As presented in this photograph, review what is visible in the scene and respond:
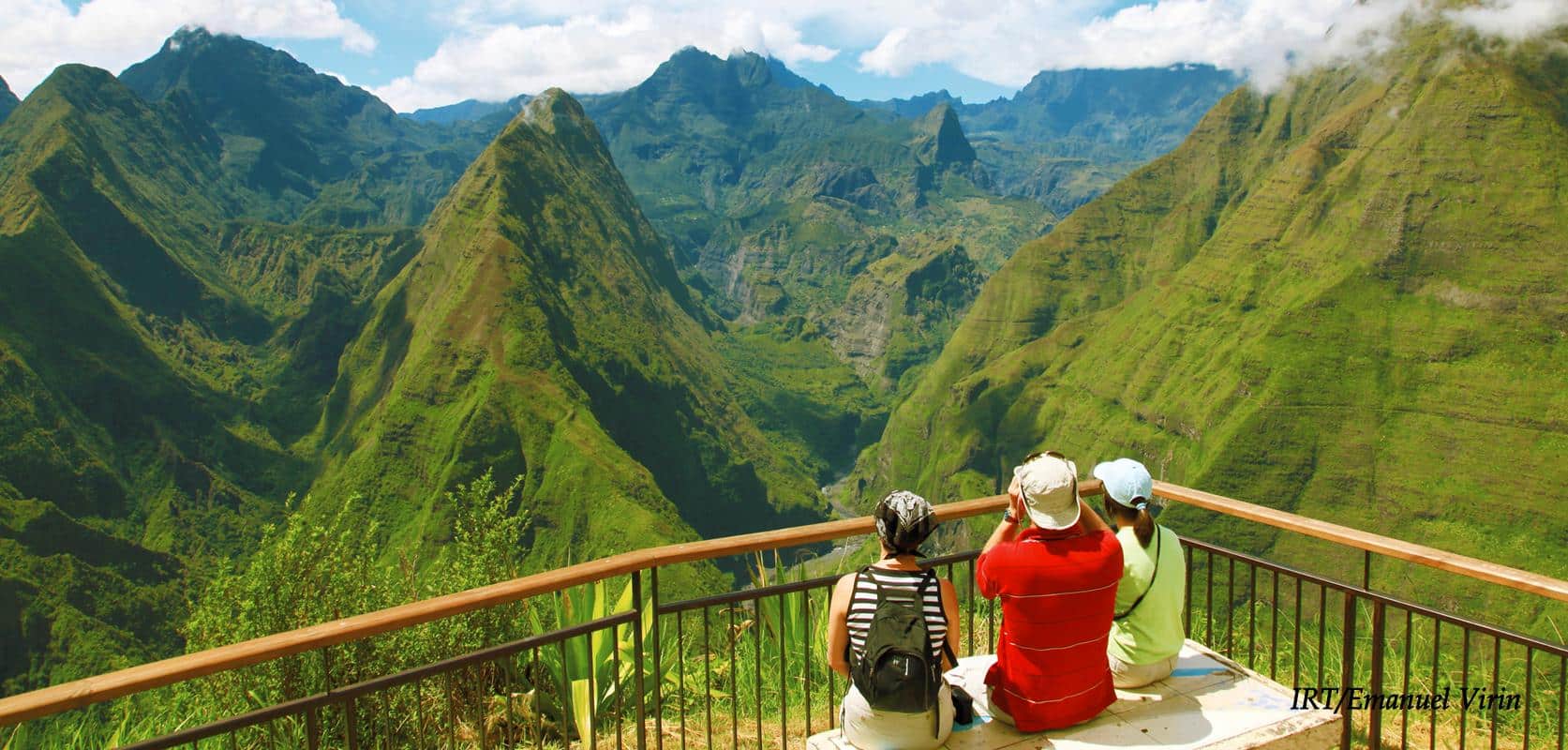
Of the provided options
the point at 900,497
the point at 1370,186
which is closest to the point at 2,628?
the point at 900,497

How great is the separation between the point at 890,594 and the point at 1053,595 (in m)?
0.92

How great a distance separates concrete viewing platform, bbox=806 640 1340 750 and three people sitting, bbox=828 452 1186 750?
113 mm

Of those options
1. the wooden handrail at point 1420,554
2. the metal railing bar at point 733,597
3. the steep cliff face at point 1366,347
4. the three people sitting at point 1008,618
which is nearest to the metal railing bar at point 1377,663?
the wooden handrail at point 1420,554

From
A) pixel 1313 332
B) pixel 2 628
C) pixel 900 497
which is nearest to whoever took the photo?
pixel 900 497

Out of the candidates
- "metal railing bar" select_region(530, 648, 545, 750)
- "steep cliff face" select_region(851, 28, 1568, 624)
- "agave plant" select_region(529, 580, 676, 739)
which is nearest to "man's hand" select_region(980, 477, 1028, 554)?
"metal railing bar" select_region(530, 648, 545, 750)

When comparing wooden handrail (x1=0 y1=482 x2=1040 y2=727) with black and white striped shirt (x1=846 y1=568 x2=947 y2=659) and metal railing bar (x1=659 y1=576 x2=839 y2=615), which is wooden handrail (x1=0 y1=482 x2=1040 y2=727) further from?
black and white striped shirt (x1=846 y1=568 x2=947 y2=659)

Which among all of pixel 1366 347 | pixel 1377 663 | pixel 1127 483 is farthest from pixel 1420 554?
pixel 1366 347

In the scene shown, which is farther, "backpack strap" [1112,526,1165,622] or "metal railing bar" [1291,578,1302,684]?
"metal railing bar" [1291,578,1302,684]

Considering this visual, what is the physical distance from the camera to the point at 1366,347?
95.4 metres

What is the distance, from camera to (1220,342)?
11388cm

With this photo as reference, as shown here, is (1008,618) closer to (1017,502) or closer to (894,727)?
(1017,502)

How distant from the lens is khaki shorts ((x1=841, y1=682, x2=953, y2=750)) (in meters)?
4.89

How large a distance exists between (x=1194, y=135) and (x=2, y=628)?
194215 millimetres

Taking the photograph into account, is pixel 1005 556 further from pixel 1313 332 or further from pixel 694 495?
pixel 694 495
